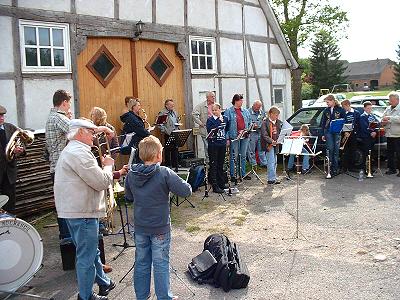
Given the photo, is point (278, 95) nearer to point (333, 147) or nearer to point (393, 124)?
point (333, 147)

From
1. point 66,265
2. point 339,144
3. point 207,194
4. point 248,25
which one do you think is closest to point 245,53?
point 248,25

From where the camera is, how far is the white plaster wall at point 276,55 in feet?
49.5

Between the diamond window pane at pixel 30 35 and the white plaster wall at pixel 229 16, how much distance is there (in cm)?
574

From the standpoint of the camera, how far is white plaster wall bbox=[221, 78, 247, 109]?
13.2 metres

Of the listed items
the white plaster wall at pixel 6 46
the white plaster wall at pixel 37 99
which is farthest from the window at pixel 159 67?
the white plaster wall at pixel 6 46

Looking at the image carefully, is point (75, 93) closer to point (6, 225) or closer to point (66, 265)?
point (66, 265)

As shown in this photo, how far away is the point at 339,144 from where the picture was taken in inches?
435

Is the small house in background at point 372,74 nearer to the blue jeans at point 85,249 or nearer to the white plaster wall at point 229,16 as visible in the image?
the white plaster wall at point 229,16

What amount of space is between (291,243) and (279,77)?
9846mm

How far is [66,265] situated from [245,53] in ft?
31.9

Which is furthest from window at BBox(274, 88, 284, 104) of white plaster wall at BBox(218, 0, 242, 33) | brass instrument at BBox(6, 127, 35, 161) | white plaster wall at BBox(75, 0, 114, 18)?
brass instrument at BBox(6, 127, 35, 161)

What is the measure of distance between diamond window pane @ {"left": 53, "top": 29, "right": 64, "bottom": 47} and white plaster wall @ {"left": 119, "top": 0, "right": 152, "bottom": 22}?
63.5 inches

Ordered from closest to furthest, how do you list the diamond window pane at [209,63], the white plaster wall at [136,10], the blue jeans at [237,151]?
the white plaster wall at [136,10] → the blue jeans at [237,151] → the diamond window pane at [209,63]

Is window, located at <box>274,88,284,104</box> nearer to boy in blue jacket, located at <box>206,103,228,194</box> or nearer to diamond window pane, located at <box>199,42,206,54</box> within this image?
diamond window pane, located at <box>199,42,206,54</box>
